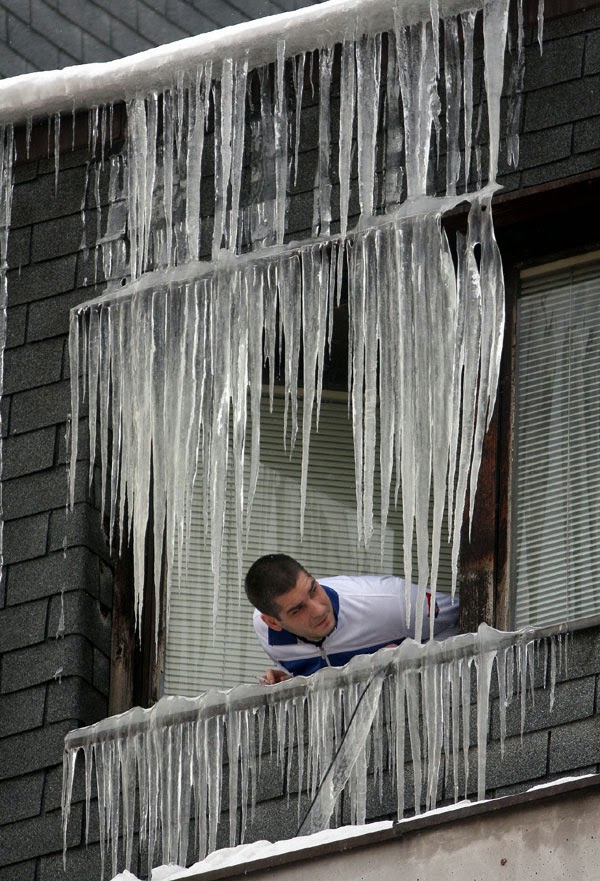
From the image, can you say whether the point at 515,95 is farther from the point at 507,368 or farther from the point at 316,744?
the point at 316,744

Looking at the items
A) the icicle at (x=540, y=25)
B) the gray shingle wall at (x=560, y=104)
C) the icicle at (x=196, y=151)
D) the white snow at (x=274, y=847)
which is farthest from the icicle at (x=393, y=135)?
the white snow at (x=274, y=847)

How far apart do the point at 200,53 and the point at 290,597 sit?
6.58 ft

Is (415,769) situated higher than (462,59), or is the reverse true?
(462,59)

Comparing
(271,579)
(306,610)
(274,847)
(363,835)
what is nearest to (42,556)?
(271,579)

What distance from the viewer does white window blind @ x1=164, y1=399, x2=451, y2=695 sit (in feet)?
28.6

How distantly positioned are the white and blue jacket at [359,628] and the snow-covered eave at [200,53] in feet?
6.28

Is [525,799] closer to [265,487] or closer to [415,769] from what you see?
[415,769]

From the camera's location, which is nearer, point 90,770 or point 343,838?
point 343,838

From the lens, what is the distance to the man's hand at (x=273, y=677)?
8.17m

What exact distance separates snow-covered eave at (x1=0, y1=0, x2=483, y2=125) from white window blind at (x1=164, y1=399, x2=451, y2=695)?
1.27 metres

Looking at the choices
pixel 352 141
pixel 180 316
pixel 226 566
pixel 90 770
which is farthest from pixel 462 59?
pixel 90 770

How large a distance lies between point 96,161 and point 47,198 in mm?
236

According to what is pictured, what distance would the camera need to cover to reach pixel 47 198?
9.27 metres

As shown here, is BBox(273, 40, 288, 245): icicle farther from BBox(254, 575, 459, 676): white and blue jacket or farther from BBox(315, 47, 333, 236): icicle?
BBox(254, 575, 459, 676): white and blue jacket
